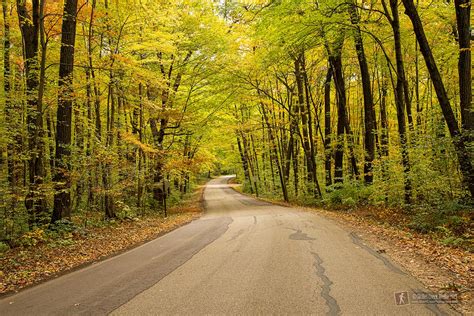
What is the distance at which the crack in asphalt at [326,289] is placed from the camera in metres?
3.99

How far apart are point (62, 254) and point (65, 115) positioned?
475 cm

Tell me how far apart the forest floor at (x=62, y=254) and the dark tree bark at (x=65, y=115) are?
1.16 m

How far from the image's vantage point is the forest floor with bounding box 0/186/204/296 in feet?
20.7

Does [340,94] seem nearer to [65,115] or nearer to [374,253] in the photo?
[374,253]

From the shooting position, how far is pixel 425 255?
21.0 feet

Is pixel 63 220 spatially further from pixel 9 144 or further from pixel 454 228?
pixel 454 228

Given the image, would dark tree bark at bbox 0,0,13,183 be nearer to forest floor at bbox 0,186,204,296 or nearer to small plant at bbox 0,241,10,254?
small plant at bbox 0,241,10,254

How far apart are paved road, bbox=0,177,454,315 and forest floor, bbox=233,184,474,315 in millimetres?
276

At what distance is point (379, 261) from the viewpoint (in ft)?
19.9

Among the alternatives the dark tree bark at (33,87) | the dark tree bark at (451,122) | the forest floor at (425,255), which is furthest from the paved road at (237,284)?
the dark tree bark at (33,87)

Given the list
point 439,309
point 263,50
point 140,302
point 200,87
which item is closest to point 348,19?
point 263,50
